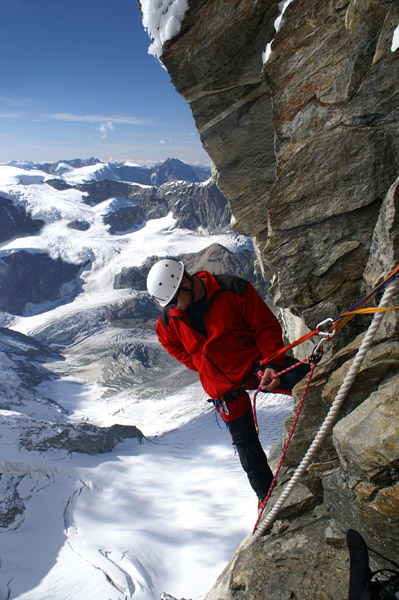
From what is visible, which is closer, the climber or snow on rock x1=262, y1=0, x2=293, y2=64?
the climber

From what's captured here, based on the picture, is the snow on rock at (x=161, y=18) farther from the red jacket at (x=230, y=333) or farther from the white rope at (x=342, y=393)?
the white rope at (x=342, y=393)

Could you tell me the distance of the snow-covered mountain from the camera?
33125 millimetres

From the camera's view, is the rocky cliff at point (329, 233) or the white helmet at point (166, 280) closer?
the rocky cliff at point (329, 233)

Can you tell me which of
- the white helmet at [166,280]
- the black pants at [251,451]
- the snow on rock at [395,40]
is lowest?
the black pants at [251,451]

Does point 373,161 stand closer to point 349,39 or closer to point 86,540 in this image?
point 349,39

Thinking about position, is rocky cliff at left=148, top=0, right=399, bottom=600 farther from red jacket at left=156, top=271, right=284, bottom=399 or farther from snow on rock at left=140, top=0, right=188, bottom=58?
red jacket at left=156, top=271, right=284, bottom=399

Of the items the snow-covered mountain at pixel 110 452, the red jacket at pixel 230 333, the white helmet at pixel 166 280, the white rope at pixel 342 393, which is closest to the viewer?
the white rope at pixel 342 393

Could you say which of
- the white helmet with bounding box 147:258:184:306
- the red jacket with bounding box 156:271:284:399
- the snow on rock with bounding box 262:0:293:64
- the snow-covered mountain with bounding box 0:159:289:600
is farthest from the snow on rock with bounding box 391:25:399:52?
the snow-covered mountain with bounding box 0:159:289:600

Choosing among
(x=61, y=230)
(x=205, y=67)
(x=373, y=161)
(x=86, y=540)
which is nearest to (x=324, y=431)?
(x=373, y=161)

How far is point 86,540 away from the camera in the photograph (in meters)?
37.2

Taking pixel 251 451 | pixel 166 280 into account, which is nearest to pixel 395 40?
pixel 166 280

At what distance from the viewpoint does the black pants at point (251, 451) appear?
17.9 feet

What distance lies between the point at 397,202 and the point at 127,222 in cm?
19593

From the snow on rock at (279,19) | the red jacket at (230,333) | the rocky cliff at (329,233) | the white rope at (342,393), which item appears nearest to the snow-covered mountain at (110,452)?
the red jacket at (230,333)
